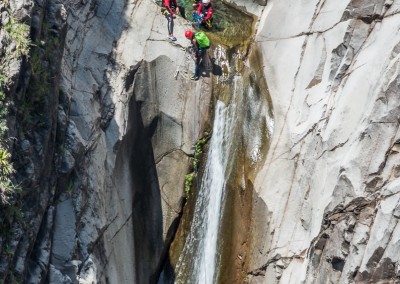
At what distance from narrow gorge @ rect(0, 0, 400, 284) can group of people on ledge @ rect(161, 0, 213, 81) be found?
255 mm

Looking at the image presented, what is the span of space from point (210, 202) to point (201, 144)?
183cm

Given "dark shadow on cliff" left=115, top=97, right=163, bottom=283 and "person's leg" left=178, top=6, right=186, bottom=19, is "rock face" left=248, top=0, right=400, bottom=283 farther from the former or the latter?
"dark shadow on cliff" left=115, top=97, right=163, bottom=283

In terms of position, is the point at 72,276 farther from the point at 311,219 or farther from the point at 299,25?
the point at 299,25

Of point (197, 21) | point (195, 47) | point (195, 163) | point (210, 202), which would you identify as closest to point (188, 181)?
point (195, 163)

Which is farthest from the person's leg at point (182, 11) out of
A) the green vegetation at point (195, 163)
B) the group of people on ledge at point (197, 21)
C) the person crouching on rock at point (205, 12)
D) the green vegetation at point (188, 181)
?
the green vegetation at point (188, 181)

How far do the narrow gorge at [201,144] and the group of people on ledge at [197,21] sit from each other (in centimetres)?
26

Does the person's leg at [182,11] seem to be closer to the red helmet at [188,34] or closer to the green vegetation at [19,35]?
the red helmet at [188,34]

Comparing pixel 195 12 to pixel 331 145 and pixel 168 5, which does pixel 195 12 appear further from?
pixel 331 145

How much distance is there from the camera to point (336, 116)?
17.6 meters

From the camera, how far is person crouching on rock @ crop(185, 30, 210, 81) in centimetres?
1992

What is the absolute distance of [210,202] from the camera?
67.0 feet

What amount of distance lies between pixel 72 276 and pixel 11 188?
3.18 m

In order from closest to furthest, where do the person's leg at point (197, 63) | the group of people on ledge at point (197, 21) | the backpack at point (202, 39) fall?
the backpack at point (202, 39) → the group of people on ledge at point (197, 21) → the person's leg at point (197, 63)

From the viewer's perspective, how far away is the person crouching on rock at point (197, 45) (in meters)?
19.9
